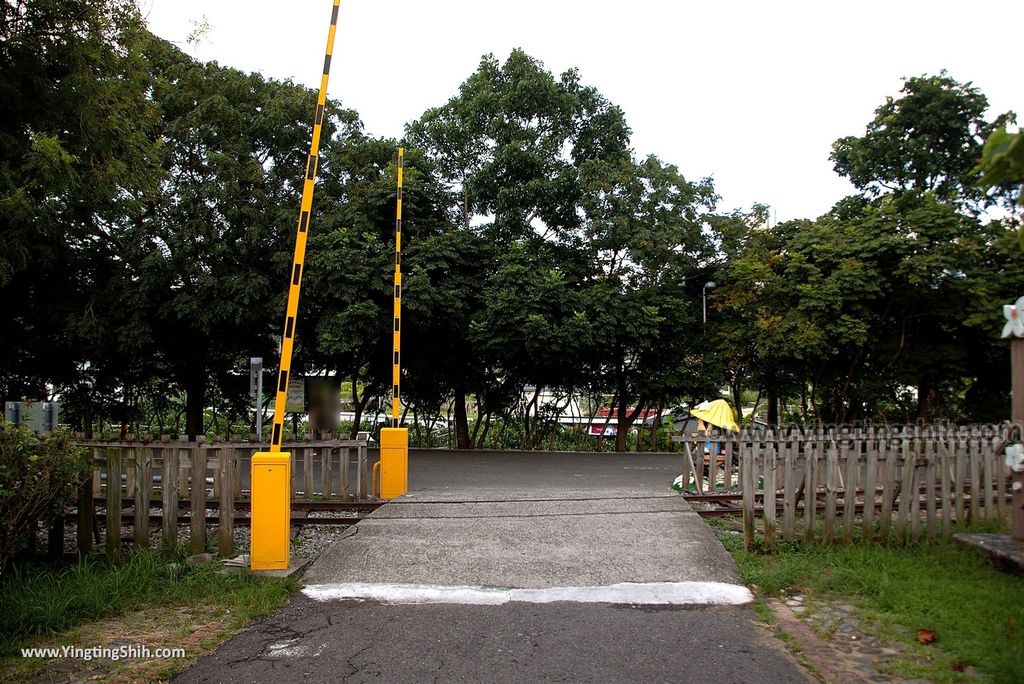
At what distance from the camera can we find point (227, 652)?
4477mm

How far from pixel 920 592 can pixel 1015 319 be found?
2.88m

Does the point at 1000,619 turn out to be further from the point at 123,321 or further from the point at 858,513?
the point at 123,321

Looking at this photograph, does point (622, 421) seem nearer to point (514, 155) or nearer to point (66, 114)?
point (514, 155)

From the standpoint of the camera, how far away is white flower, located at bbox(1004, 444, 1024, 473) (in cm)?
625

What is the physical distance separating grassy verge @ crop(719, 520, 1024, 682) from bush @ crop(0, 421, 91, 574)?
5.43 m

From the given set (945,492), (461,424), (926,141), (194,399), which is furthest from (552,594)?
(926,141)

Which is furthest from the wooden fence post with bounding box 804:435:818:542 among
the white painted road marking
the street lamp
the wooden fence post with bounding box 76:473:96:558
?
the street lamp

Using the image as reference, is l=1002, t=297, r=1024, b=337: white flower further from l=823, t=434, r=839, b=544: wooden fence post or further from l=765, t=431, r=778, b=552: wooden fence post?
l=765, t=431, r=778, b=552: wooden fence post

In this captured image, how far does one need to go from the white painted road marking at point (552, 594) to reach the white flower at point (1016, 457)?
276 cm

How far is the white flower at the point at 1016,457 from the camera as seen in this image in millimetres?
6248

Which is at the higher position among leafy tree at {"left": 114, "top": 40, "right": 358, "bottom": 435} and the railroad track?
leafy tree at {"left": 114, "top": 40, "right": 358, "bottom": 435}

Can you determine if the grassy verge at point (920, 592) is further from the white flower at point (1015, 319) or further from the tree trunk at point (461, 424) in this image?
the tree trunk at point (461, 424)

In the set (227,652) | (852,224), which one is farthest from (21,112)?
(852,224)

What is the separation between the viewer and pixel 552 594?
5.61 m
